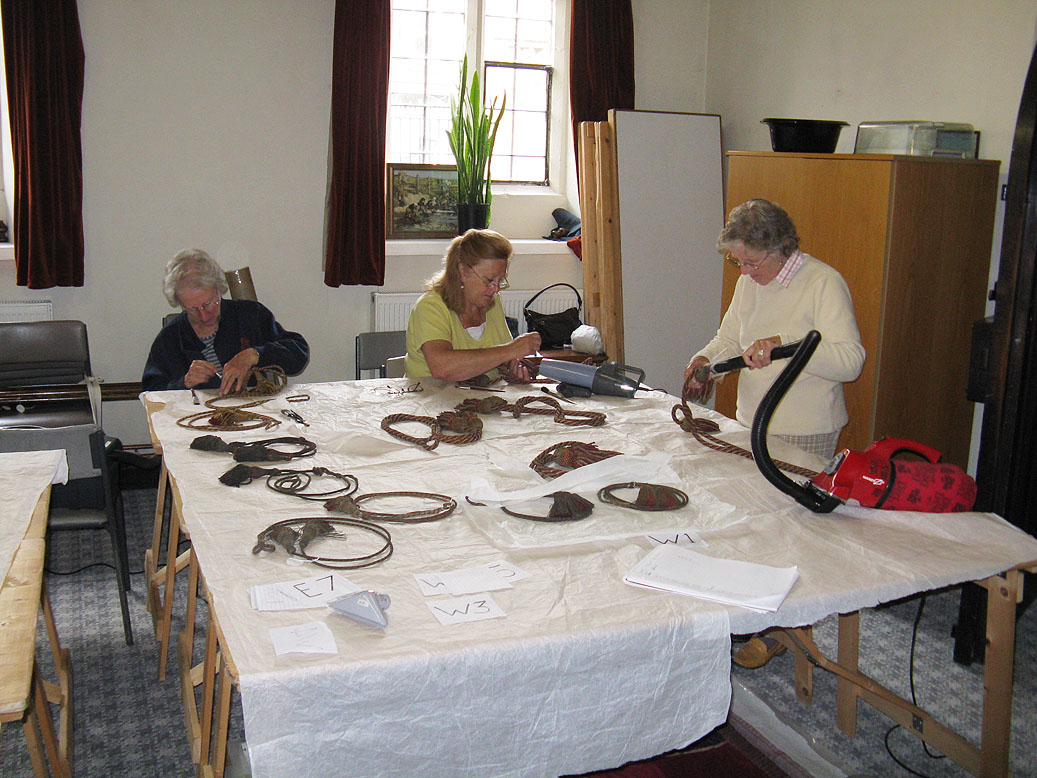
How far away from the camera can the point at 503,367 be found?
3148 millimetres

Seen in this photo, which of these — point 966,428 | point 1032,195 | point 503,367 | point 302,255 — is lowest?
point 966,428

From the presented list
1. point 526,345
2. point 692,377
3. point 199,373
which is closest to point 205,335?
point 199,373

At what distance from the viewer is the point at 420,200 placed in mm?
5117

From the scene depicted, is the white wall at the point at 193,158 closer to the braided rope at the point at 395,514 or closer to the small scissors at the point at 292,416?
the small scissors at the point at 292,416

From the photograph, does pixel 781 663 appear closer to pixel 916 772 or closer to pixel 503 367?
pixel 916 772

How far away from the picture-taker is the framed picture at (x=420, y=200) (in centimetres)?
506

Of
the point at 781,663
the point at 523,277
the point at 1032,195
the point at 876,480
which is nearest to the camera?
the point at 876,480

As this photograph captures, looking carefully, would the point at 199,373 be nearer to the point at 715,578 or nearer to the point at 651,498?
the point at 651,498

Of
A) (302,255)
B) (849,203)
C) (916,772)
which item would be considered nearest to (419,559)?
(916,772)

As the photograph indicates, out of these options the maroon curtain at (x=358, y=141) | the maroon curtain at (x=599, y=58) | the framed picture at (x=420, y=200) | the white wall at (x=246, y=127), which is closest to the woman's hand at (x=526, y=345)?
the maroon curtain at (x=358, y=141)

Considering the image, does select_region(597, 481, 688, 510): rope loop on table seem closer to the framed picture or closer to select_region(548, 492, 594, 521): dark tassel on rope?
select_region(548, 492, 594, 521): dark tassel on rope

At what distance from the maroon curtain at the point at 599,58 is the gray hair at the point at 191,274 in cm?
258

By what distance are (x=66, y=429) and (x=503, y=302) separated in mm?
3058

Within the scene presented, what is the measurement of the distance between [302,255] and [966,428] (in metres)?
3.36
